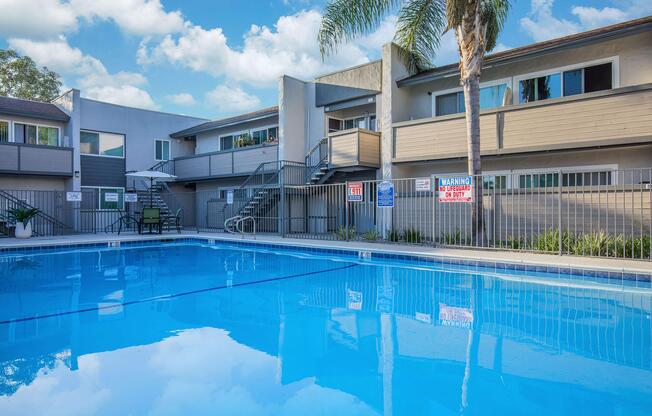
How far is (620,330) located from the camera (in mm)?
5422

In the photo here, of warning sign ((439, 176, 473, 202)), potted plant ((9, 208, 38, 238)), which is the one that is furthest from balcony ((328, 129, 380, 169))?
potted plant ((9, 208, 38, 238))

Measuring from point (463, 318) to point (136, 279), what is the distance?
6.59 meters

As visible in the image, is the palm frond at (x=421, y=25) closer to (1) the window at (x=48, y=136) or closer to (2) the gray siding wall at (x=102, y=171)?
(2) the gray siding wall at (x=102, y=171)

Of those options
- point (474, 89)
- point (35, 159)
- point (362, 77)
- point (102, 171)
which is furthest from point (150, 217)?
point (474, 89)

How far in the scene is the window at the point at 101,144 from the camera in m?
21.6

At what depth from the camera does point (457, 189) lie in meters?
11.7

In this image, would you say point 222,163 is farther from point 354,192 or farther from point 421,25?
point 421,25

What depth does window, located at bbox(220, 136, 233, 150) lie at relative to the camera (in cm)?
2334

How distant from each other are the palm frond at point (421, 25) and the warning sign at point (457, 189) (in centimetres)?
492

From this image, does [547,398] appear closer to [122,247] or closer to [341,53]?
[341,53]

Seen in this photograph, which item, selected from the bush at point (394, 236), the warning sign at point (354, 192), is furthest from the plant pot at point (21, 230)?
the bush at point (394, 236)

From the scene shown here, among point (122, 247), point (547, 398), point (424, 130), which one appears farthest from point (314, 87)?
point (547, 398)

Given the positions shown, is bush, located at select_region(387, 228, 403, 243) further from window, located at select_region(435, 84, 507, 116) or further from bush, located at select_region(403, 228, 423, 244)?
window, located at select_region(435, 84, 507, 116)

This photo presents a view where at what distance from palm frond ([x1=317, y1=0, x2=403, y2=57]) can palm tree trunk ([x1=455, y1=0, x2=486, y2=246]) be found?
2366 mm
